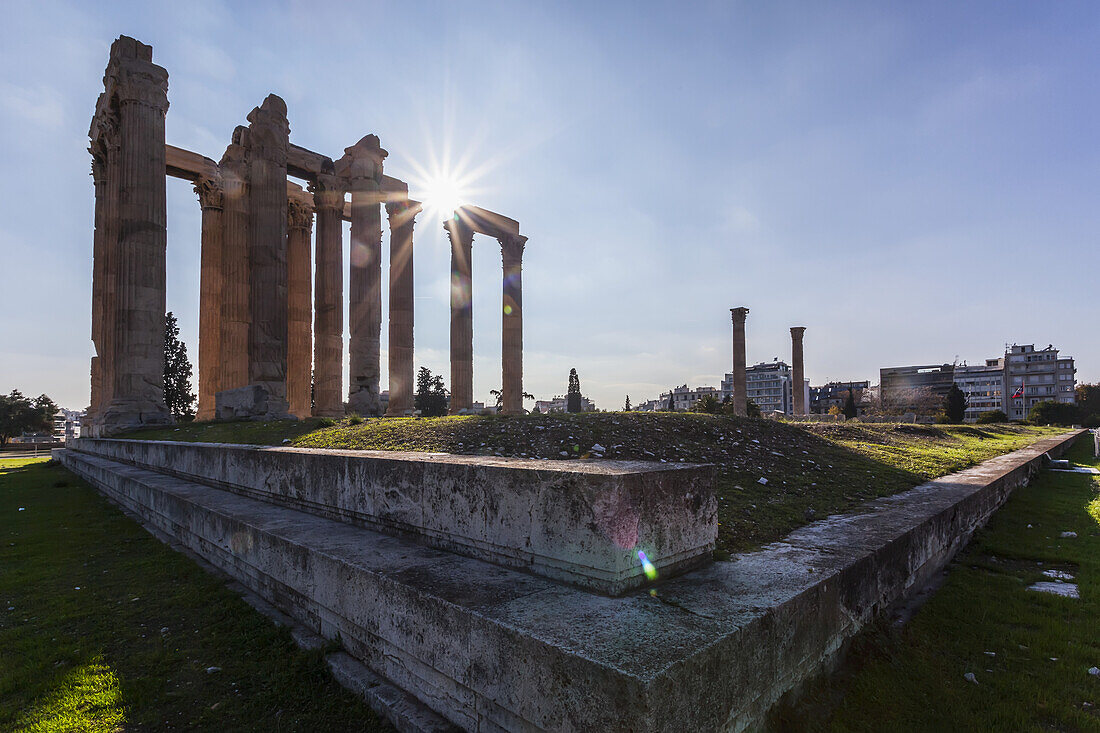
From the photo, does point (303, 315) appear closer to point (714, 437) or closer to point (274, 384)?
point (274, 384)

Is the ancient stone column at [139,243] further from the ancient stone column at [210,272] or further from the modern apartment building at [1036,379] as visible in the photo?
the modern apartment building at [1036,379]

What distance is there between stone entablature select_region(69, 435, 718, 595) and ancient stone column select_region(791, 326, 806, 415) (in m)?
42.4

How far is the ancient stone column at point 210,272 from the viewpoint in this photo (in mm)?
22156

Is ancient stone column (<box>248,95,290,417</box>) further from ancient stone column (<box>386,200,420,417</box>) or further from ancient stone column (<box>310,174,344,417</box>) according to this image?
ancient stone column (<box>386,200,420,417</box>)

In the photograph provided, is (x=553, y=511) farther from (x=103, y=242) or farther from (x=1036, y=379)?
(x=1036, y=379)

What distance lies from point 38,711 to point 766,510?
4.58m

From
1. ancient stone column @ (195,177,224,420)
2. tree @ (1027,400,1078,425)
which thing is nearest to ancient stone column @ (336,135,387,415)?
ancient stone column @ (195,177,224,420)

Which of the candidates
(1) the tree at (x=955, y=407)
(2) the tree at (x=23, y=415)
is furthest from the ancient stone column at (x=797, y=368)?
(2) the tree at (x=23, y=415)

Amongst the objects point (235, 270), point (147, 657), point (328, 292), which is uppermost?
point (235, 270)

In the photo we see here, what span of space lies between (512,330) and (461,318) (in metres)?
3.01

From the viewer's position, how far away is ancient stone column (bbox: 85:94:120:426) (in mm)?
18312

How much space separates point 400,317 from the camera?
22.0m

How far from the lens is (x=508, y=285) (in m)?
27.2

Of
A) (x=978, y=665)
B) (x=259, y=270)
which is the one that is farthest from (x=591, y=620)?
(x=259, y=270)
